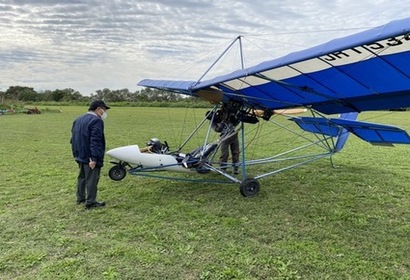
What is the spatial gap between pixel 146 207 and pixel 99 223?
0.91m

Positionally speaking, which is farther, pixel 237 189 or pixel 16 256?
pixel 237 189

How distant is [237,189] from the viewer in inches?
255

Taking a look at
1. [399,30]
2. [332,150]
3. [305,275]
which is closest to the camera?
[399,30]

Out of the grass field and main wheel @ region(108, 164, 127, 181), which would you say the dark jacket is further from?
main wheel @ region(108, 164, 127, 181)

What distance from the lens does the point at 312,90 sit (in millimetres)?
5305

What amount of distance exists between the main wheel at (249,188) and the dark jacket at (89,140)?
8.19 ft

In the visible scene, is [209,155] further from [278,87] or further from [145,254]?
[145,254]

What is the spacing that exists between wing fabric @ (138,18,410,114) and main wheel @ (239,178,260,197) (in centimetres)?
163

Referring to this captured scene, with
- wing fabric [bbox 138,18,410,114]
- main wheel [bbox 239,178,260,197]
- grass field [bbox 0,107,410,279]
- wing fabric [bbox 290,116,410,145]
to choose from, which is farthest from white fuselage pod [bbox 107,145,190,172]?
wing fabric [bbox 290,116,410,145]

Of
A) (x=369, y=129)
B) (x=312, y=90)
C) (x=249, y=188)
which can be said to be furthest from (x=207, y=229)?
(x=369, y=129)

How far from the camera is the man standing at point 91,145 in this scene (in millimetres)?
4984

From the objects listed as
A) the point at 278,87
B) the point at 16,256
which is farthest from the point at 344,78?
the point at 16,256

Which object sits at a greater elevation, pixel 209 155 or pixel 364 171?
pixel 209 155

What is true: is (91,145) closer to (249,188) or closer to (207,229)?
(207,229)
